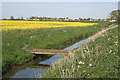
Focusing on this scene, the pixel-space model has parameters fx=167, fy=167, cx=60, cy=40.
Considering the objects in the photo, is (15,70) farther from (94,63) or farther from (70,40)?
(70,40)

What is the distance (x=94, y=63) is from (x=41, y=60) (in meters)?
9.67

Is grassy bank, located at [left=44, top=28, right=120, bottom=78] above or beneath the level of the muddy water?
above

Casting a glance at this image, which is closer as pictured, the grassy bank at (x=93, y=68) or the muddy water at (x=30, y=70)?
the grassy bank at (x=93, y=68)

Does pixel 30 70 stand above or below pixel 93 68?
below

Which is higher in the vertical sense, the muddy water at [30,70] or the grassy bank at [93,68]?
the grassy bank at [93,68]

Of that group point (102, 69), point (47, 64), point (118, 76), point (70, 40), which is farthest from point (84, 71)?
point (70, 40)

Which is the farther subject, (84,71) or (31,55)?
(31,55)

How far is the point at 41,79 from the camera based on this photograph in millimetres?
11719

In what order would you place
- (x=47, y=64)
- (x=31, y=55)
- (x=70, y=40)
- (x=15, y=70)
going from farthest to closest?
(x=70, y=40) < (x=31, y=55) < (x=47, y=64) < (x=15, y=70)

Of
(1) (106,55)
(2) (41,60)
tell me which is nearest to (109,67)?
(1) (106,55)

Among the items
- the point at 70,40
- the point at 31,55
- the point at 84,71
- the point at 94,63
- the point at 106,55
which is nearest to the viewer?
the point at 84,71

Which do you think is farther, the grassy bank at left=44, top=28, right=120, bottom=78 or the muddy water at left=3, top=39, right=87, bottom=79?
the muddy water at left=3, top=39, right=87, bottom=79

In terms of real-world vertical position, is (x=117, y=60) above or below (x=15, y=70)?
above

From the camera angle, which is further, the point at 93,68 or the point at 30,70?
the point at 30,70
